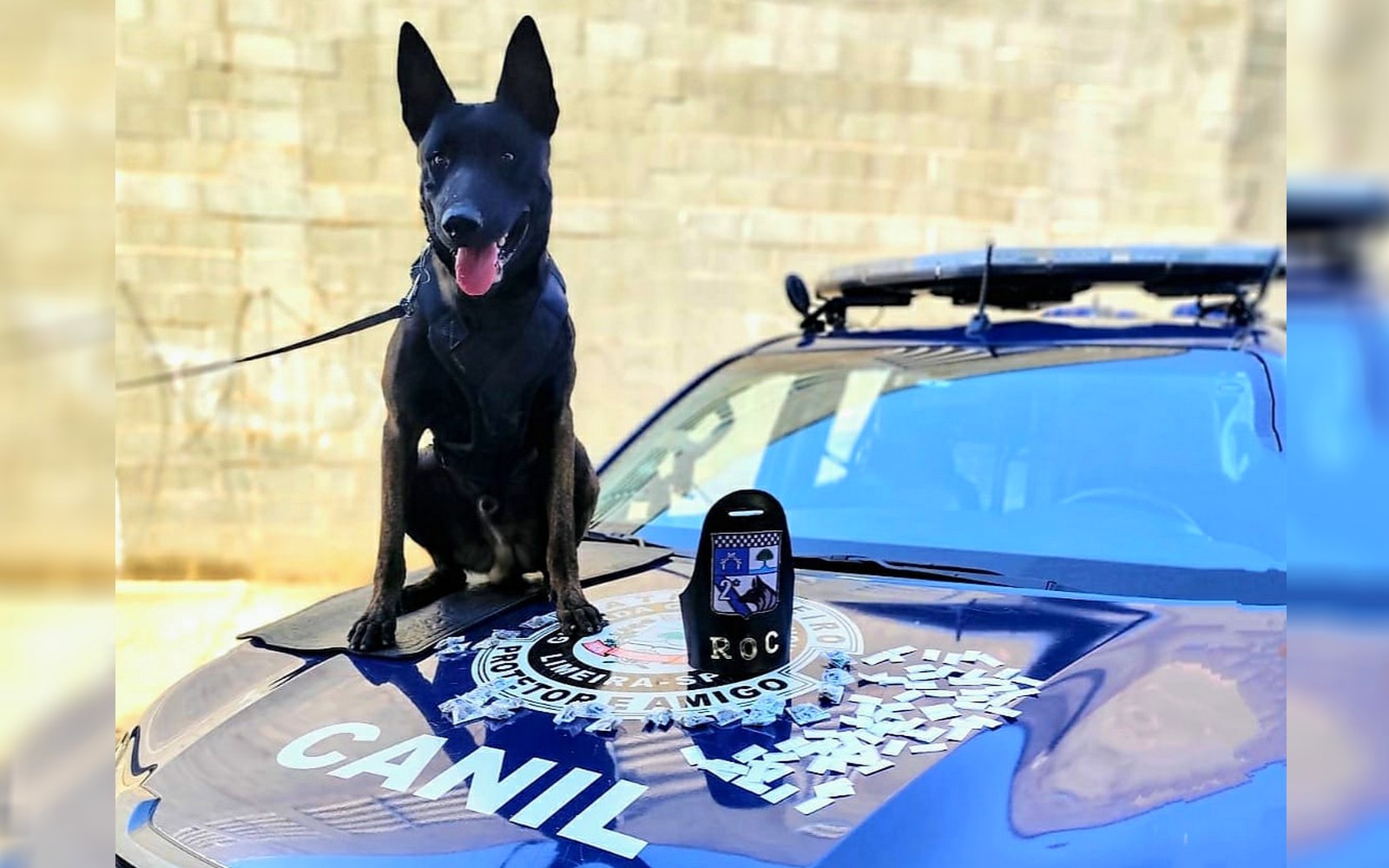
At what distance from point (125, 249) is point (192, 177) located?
0.47 meters

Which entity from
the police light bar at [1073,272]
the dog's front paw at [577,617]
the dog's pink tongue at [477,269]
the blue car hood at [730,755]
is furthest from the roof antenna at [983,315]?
the dog's pink tongue at [477,269]

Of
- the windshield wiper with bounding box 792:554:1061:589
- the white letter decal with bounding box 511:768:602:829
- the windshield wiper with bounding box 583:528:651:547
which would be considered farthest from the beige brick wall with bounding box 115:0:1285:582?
the white letter decal with bounding box 511:768:602:829

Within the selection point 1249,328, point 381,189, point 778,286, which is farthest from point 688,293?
point 1249,328

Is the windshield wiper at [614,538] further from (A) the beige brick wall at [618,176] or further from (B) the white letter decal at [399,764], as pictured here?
(A) the beige brick wall at [618,176]

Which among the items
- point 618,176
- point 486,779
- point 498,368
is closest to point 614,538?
point 498,368

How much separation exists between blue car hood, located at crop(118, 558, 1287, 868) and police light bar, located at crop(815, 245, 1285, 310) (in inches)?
43.3

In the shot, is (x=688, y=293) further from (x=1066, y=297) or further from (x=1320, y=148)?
(x=1320, y=148)

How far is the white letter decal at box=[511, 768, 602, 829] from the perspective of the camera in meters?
1.19

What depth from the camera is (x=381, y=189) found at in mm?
4887

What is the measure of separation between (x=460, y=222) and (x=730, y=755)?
844mm

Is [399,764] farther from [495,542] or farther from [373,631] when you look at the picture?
[495,542]

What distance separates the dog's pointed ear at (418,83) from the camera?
1.55 meters

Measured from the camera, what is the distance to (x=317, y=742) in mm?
1454

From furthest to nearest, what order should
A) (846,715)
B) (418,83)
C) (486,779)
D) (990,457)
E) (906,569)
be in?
(990,457) < (906,569) < (418,83) < (846,715) < (486,779)
